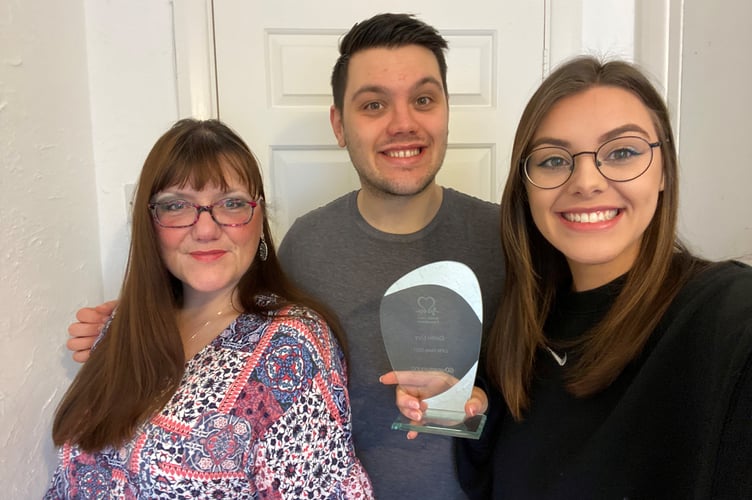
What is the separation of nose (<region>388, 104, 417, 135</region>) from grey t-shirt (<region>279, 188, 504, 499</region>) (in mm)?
232

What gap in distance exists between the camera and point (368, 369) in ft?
4.02

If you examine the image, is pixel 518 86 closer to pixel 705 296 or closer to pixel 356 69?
pixel 356 69

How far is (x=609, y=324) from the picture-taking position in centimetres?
86

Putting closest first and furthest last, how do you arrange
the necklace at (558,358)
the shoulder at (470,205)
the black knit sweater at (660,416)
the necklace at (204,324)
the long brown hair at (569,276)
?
the black knit sweater at (660,416) → the long brown hair at (569,276) → the necklace at (558,358) → the necklace at (204,324) → the shoulder at (470,205)

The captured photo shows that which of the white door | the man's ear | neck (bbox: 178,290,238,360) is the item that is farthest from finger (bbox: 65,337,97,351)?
the man's ear

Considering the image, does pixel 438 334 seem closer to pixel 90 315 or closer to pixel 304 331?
pixel 304 331

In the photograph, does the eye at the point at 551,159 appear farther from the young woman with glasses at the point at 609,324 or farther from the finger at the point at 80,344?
the finger at the point at 80,344

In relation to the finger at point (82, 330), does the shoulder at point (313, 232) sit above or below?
above

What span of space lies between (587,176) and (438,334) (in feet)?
1.46

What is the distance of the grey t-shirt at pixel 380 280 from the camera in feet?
3.91

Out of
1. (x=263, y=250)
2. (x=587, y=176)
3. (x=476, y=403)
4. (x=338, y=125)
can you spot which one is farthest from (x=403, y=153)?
(x=476, y=403)

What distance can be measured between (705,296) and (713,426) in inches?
7.9

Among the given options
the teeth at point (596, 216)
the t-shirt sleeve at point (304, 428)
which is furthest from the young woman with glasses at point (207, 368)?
the teeth at point (596, 216)

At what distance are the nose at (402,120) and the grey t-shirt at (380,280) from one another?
0.76ft
